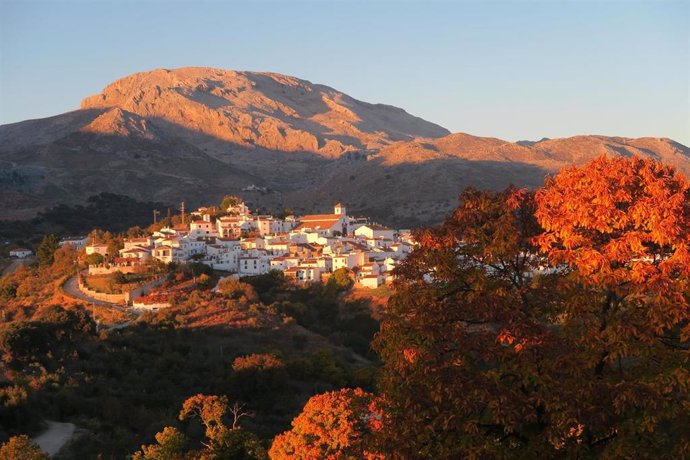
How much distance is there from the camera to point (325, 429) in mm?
12523

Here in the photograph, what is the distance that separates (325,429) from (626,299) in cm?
724

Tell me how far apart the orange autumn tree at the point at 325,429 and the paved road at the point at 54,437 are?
5.29 m

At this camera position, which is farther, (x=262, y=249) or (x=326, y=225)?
(x=326, y=225)

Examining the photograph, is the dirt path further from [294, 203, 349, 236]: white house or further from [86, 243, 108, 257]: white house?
[294, 203, 349, 236]: white house

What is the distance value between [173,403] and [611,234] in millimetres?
16438

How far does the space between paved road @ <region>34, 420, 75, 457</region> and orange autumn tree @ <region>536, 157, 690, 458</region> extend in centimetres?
1212

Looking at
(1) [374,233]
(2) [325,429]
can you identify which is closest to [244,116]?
(1) [374,233]

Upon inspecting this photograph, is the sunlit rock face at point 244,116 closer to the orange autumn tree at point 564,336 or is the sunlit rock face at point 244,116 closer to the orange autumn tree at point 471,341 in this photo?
the orange autumn tree at point 471,341

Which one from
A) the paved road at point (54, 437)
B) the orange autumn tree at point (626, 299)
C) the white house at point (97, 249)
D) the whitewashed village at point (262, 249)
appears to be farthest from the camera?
the white house at point (97, 249)

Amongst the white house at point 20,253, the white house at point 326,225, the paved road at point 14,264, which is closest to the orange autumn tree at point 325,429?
the white house at point 326,225

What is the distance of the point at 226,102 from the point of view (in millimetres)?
181250

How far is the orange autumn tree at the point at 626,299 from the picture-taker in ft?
18.3

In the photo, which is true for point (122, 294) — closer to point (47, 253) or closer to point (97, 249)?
point (97, 249)

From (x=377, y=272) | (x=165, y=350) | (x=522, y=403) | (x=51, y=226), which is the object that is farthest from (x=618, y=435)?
(x=51, y=226)
